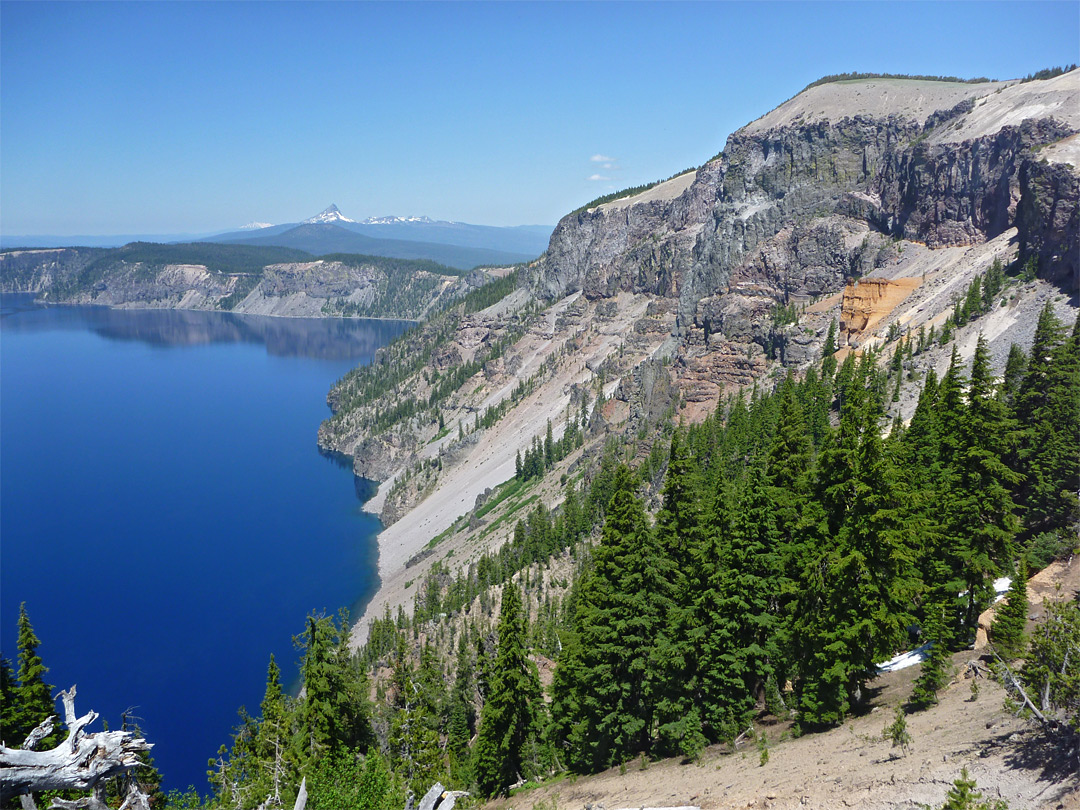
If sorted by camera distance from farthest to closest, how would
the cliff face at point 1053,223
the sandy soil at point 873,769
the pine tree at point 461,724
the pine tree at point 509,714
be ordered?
the cliff face at point 1053,223 → the pine tree at point 461,724 → the pine tree at point 509,714 → the sandy soil at point 873,769

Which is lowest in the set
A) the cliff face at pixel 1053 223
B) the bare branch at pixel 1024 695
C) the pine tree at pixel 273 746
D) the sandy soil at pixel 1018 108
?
the pine tree at pixel 273 746

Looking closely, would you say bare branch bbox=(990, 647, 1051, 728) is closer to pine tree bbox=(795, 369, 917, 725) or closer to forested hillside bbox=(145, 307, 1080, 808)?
forested hillside bbox=(145, 307, 1080, 808)

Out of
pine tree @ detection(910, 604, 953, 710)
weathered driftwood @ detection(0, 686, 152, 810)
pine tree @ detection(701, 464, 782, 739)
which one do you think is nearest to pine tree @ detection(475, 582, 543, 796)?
pine tree @ detection(701, 464, 782, 739)

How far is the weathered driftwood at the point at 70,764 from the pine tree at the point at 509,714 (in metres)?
23.4

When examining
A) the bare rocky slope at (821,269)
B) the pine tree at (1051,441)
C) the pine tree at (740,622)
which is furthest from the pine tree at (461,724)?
the pine tree at (1051,441)

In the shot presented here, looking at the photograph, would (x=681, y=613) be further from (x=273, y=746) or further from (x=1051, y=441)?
(x=1051, y=441)

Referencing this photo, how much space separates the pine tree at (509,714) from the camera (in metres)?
36.4

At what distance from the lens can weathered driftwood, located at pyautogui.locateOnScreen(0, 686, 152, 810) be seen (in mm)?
12398

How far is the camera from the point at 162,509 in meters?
156

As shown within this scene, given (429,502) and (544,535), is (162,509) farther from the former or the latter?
(544,535)

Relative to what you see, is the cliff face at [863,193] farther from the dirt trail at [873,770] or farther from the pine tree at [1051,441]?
the dirt trail at [873,770]

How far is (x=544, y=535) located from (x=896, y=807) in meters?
86.4

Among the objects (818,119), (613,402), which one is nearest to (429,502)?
(613,402)

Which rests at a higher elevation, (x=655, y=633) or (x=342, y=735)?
(x=655, y=633)
